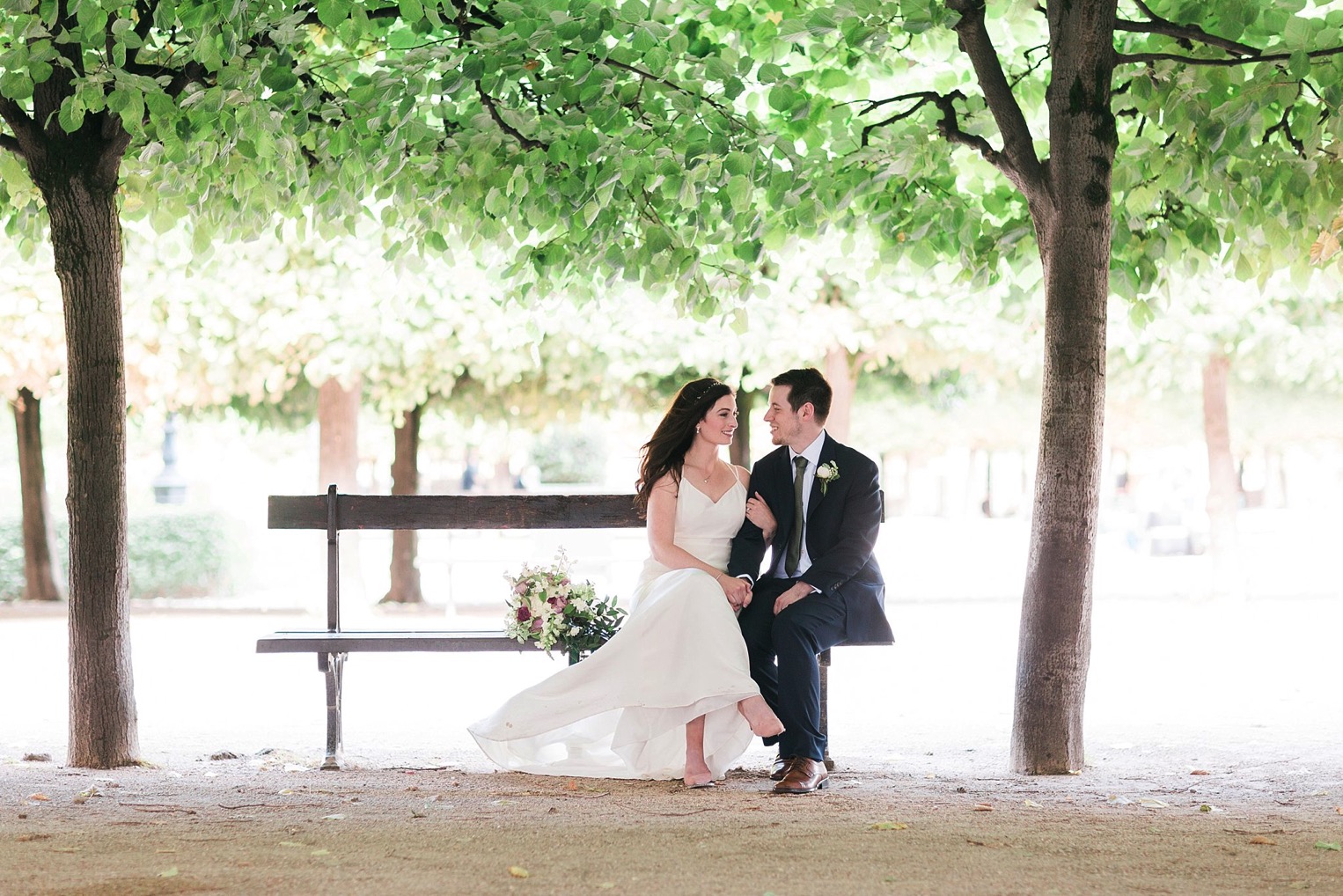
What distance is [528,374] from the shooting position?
17.4m

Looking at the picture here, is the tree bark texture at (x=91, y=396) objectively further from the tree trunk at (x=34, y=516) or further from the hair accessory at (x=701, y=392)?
the tree trunk at (x=34, y=516)

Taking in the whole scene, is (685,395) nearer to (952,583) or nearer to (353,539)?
(353,539)

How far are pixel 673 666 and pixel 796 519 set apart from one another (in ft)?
3.09

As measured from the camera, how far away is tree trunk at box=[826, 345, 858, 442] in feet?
52.5

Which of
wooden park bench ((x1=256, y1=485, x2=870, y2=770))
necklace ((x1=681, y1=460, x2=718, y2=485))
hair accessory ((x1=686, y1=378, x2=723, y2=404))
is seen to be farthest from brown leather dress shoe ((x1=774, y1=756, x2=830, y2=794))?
hair accessory ((x1=686, y1=378, x2=723, y2=404))

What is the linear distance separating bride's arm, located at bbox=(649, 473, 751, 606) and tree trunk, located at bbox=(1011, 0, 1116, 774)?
61.8 inches

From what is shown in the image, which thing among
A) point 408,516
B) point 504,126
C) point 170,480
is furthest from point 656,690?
point 170,480

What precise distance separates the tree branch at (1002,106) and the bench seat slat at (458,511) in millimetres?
2566

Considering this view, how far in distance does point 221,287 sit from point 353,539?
11.0 ft

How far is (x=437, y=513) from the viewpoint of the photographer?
24.1ft

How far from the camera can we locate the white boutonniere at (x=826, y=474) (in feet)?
21.5

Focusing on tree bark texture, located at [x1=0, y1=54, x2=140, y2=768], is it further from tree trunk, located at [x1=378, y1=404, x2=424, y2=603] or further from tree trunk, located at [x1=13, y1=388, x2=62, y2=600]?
tree trunk, located at [x1=13, y1=388, x2=62, y2=600]

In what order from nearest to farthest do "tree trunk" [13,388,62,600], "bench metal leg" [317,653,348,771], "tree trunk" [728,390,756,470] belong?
"bench metal leg" [317,653,348,771] → "tree trunk" [728,390,756,470] → "tree trunk" [13,388,62,600]

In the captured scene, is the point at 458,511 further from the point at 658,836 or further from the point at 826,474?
the point at 658,836
